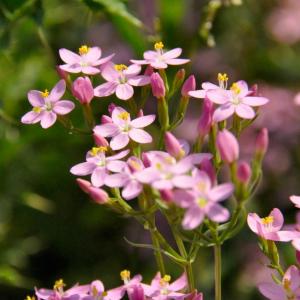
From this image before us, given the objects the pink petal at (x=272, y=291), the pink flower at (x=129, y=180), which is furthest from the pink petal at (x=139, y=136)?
the pink petal at (x=272, y=291)

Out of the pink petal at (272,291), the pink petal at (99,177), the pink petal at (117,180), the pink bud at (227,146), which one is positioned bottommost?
the pink petal at (272,291)

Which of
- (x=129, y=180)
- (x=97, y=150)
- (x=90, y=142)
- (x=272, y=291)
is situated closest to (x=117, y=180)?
(x=129, y=180)

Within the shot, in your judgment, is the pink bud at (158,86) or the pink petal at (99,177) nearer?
the pink petal at (99,177)

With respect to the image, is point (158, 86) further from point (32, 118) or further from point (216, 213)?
point (216, 213)

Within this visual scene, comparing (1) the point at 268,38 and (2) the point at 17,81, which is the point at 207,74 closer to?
(1) the point at 268,38

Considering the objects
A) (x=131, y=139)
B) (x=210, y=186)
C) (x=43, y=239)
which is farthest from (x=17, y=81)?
(x=210, y=186)

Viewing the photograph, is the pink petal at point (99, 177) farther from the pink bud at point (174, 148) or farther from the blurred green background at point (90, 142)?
the blurred green background at point (90, 142)
